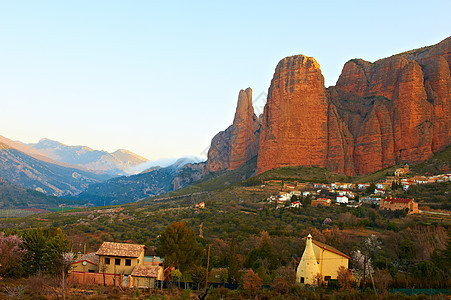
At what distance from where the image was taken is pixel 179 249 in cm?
3588

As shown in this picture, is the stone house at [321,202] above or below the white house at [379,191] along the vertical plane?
below

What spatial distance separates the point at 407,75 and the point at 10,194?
153 metres

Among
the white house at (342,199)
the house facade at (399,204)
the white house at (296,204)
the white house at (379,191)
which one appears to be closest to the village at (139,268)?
the house facade at (399,204)

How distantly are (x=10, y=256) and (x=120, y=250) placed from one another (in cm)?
805

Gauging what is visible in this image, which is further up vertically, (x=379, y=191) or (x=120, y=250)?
(x=379, y=191)

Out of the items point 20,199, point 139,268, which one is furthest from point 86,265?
point 20,199

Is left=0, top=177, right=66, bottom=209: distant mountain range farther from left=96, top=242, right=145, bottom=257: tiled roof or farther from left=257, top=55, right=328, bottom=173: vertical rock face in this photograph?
left=96, top=242, right=145, bottom=257: tiled roof

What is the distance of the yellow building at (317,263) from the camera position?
96.6 feet

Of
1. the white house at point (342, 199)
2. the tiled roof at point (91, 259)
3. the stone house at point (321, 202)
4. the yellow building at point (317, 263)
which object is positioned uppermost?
the white house at point (342, 199)

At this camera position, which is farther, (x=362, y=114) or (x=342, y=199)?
(x=362, y=114)

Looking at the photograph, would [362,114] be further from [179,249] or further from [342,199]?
[179,249]

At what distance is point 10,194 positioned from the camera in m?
160

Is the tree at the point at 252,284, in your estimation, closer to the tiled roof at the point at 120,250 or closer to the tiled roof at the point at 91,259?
the tiled roof at the point at 120,250

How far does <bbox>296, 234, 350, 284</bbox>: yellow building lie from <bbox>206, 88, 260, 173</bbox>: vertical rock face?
368ft
